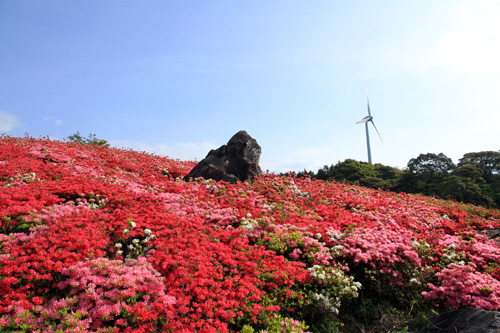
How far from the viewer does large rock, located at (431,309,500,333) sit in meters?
5.27

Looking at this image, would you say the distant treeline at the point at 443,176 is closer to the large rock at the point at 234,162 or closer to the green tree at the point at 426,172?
the green tree at the point at 426,172

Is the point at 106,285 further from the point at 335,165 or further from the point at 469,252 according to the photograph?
the point at 335,165

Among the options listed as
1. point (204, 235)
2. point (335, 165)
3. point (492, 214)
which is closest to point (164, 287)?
point (204, 235)

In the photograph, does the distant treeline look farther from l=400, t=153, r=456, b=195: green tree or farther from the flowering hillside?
the flowering hillside

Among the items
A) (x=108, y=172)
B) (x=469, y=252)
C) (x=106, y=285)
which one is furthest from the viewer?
(x=108, y=172)

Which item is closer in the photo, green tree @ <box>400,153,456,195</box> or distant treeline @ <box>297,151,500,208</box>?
distant treeline @ <box>297,151,500,208</box>

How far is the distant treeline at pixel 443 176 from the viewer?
25.0 meters

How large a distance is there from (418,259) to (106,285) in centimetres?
759

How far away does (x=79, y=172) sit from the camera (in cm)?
1370

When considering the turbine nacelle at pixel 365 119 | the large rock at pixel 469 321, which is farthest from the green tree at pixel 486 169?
the large rock at pixel 469 321

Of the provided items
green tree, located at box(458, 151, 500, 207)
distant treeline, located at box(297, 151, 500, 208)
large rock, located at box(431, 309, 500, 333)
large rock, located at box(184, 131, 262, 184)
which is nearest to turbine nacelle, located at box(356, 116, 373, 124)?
distant treeline, located at box(297, 151, 500, 208)

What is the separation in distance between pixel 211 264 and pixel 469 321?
5.04 metres

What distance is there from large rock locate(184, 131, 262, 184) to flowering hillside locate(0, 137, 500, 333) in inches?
115

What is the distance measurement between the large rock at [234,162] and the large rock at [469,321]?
34.0 ft
